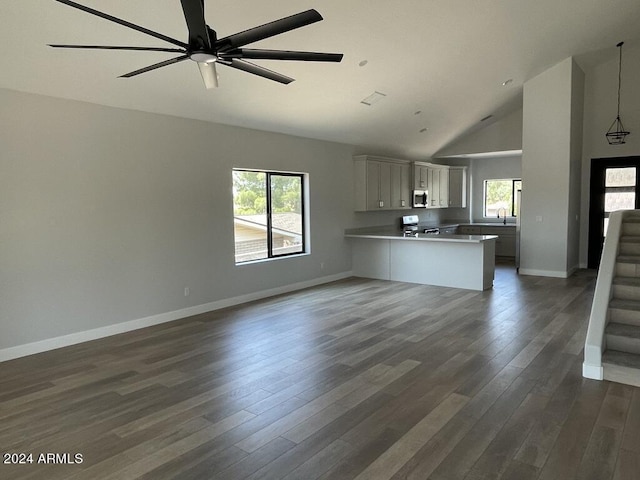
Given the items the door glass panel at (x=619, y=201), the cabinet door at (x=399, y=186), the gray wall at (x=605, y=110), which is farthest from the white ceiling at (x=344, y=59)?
the door glass panel at (x=619, y=201)

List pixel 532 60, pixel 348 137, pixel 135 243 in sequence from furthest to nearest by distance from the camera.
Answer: pixel 348 137
pixel 532 60
pixel 135 243

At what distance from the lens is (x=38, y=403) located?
3266 mm

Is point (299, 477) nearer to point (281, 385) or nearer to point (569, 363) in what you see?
point (281, 385)

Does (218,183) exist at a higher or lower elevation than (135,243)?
higher

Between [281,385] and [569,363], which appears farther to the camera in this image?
[569,363]

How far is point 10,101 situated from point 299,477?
4.23 m

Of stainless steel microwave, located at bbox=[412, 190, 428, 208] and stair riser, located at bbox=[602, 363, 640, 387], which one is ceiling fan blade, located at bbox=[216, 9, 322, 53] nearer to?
stair riser, located at bbox=[602, 363, 640, 387]

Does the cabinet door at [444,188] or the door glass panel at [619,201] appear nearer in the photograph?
the door glass panel at [619,201]

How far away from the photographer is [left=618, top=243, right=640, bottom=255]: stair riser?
4.53 metres

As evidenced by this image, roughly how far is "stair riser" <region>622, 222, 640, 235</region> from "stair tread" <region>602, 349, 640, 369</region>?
1660 mm

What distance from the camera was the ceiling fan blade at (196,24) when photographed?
6.91ft

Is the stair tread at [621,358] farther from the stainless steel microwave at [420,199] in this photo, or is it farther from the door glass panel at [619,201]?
the stainless steel microwave at [420,199]

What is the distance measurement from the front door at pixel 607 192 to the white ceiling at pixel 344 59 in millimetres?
2045

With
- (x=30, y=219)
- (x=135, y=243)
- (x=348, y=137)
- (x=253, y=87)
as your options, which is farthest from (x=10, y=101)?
(x=348, y=137)
